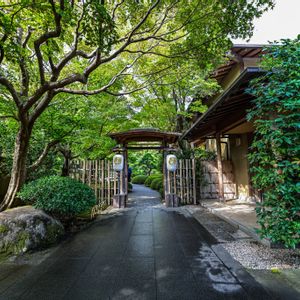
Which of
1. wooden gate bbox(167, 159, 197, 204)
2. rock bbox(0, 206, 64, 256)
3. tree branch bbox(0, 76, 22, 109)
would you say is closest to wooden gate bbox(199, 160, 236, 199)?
wooden gate bbox(167, 159, 197, 204)

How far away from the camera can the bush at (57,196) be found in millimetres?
4578

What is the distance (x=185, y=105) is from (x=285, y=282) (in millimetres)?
10325

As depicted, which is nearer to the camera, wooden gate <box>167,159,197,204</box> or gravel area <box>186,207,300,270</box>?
gravel area <box>186,207,300,270</box>

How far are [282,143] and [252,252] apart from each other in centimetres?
199

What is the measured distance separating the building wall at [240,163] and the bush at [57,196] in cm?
627

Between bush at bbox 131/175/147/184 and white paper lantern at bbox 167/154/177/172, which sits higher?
white paper lantern at bbox 167/154/177/172

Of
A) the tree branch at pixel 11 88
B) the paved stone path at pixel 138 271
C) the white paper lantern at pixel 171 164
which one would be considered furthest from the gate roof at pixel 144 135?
the paved stone path at pixel 138 271

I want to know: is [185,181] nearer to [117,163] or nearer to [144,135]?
[144,135]

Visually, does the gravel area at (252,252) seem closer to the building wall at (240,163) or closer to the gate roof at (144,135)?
the building wall at (240,163)

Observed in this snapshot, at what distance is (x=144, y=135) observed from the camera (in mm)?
8109

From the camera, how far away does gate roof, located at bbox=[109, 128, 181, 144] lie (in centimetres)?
768

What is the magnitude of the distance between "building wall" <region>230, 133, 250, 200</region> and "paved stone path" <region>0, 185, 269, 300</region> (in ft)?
13.7

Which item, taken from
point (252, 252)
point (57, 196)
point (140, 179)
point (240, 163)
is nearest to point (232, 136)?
point (240, 163)

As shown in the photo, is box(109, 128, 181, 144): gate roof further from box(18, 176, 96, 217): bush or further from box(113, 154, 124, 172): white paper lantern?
box(18, 176, 96, 217): bush
